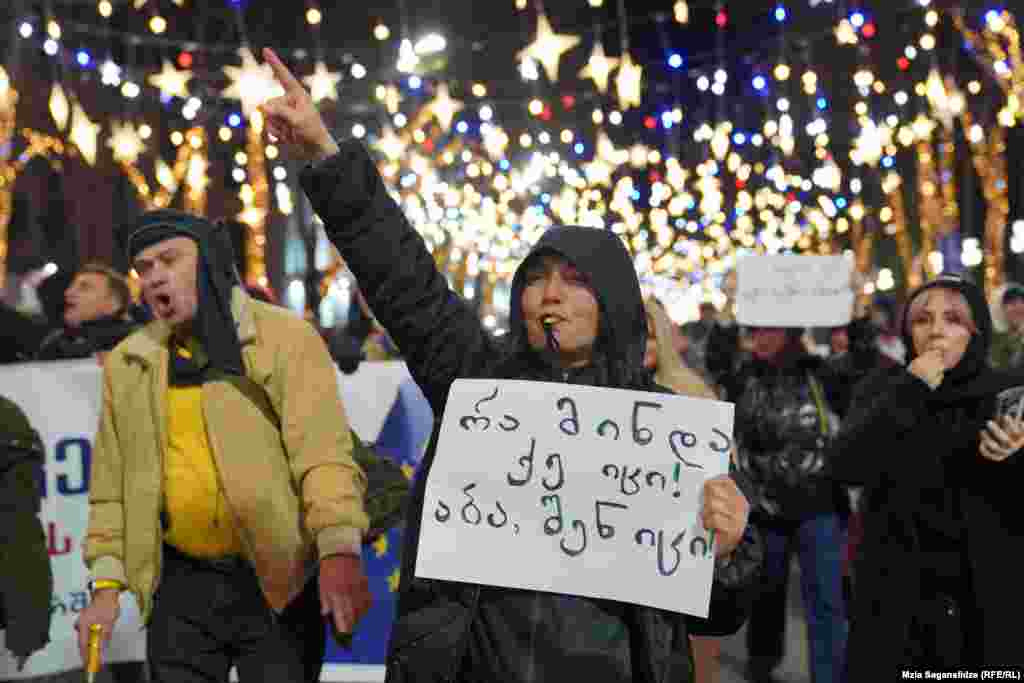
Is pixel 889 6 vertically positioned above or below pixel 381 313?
above

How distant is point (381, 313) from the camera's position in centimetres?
306

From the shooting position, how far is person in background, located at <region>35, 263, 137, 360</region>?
23.9ft

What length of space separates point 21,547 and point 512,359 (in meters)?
2.21

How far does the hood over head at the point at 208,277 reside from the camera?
407 centimetres

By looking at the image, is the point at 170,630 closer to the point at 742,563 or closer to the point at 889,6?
the point at 742,563

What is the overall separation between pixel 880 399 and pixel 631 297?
2127 millimetres

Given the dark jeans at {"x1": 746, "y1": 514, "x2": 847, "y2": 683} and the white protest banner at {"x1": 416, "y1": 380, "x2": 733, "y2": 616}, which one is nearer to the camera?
the white protest banner at {"x1": 416, "y1": 380, "x2": 733, "y2": 616}

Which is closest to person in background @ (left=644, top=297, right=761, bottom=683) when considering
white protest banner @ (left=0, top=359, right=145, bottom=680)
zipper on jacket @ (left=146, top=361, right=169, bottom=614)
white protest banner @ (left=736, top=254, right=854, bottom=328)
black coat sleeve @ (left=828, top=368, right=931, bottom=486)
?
black coat sleeve @ (left=828, top=368, right=931, bottom=486)

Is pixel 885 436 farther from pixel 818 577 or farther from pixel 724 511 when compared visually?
pixel 818 577

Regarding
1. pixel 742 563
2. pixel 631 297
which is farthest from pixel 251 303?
pixel 742 563

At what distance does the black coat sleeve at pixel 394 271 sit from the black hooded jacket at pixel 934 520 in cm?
217

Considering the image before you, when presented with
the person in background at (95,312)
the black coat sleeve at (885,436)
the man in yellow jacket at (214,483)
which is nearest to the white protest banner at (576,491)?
the man in yellow jacket at (214,483)

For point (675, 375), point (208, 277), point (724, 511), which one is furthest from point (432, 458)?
point (675, 375)

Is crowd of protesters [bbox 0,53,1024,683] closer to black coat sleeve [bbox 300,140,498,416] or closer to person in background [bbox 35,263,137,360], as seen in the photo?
black coat sleeve [bbox 300,140,498,416]
